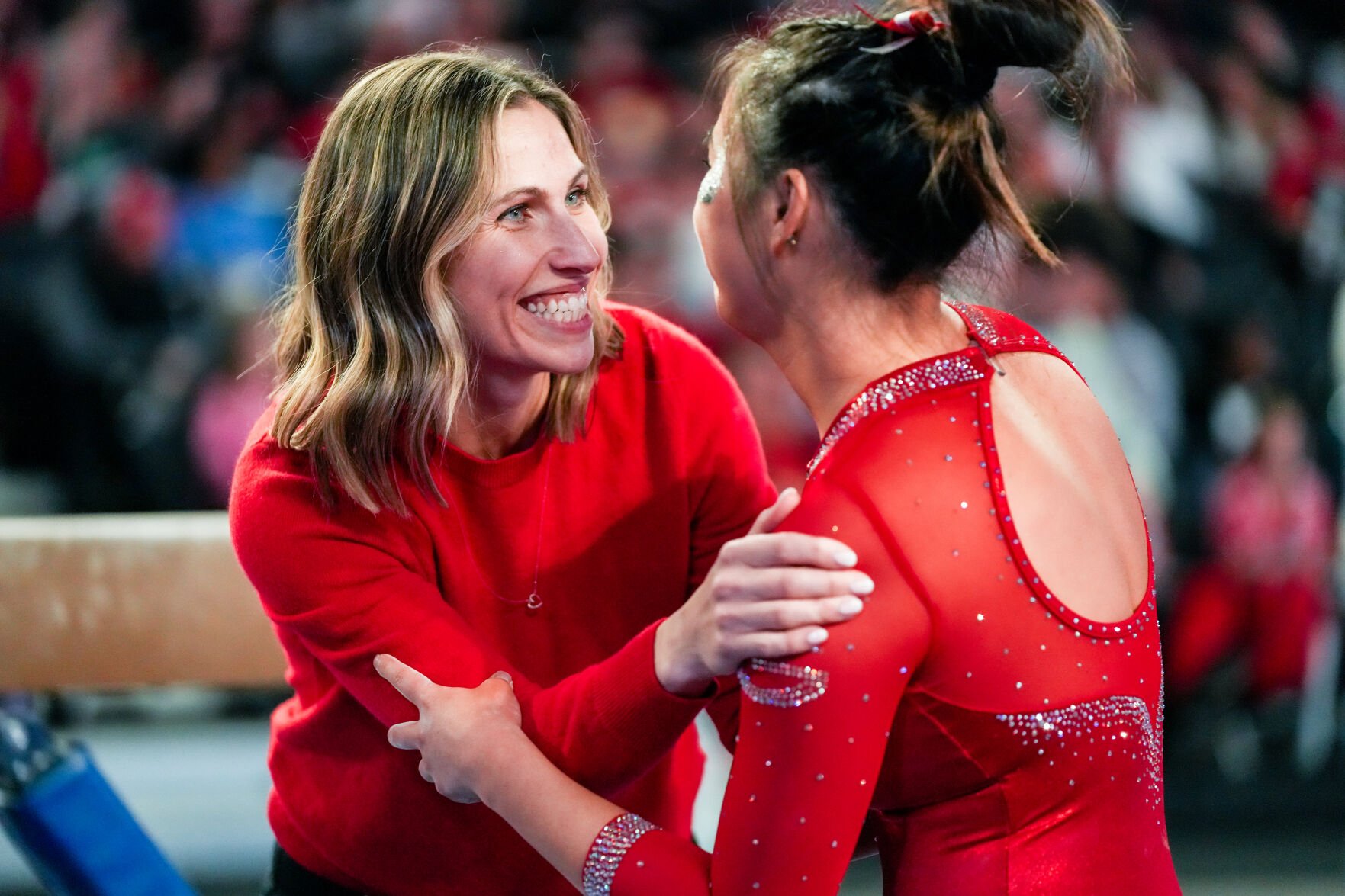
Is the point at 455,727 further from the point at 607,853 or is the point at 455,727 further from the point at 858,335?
the point at 858,335

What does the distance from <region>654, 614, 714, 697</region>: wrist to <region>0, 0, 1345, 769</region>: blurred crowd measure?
85.6 inches

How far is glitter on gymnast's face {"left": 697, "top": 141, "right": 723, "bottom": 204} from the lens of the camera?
1198 millimetres

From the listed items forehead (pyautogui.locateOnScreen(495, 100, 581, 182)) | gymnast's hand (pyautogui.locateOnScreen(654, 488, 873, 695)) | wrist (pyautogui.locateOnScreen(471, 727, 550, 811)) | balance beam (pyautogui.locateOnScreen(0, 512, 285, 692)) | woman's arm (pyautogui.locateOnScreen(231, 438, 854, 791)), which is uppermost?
forehead (pyautogui.locateOnScreen(495, 100, 581, 182))

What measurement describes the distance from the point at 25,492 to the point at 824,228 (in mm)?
3256

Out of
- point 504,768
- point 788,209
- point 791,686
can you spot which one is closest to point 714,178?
point 788,209

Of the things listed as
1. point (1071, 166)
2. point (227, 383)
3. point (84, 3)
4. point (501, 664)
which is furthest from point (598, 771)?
point (84, 3)

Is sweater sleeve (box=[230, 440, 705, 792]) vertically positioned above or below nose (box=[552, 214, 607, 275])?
below

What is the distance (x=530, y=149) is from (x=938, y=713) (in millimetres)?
722

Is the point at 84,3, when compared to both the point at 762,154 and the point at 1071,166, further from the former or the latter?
the point at 762,154

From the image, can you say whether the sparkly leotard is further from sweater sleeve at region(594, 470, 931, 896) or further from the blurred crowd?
the blurred crowd

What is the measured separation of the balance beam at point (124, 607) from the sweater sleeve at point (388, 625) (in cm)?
56

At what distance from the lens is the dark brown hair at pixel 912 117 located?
108 centimetres

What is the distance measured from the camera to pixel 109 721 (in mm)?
3627

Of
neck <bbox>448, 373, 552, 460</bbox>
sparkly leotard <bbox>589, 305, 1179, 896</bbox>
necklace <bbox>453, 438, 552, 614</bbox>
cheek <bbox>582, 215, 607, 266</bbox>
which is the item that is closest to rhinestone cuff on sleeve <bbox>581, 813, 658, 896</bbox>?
sparkly leotard <bbox>589, 305, 1179, 896</bbox>
